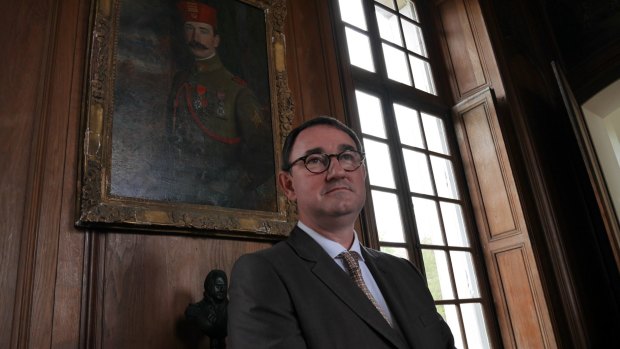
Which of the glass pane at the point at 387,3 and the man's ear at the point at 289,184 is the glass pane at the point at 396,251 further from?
the glass pane at the point at 387,3

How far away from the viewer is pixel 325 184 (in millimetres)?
1502

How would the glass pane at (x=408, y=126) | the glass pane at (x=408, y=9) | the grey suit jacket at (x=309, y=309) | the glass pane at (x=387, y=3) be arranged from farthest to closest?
the glass pane at (x=408, y=9), the glass pane at (x=387, y=3), the glass pane at (x=408, y=126), the grey suit jacket at (x=309, y=309)

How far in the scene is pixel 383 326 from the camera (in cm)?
124

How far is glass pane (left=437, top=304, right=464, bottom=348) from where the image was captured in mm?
3304

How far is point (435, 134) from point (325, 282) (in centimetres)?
311

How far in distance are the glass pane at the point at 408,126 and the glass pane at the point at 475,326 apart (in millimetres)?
1374

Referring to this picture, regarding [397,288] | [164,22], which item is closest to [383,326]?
[397,288]

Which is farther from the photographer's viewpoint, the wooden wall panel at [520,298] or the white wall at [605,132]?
the white wall at [605,132]

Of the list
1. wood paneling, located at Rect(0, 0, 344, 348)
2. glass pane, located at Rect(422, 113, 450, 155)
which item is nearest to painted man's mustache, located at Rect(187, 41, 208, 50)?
wood paneling, located at Rect(0, 0, 344, 348)

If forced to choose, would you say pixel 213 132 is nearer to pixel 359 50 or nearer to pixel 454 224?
pixel 359 50

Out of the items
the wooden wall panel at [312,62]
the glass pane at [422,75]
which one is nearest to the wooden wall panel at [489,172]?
the glass pane at [422,75]

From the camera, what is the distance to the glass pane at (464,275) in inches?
141

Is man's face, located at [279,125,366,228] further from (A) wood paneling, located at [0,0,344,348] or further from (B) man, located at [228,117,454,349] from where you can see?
(A) wood paneling, located at [0,0,344,348]

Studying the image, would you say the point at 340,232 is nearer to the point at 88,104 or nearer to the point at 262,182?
the point at 262,182
